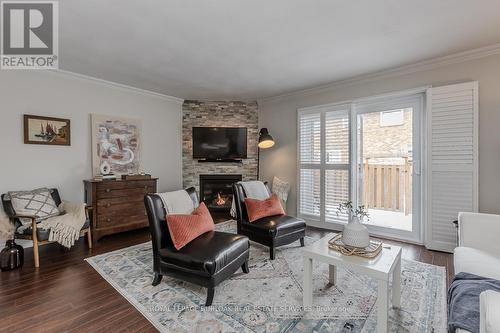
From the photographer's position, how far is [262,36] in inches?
103

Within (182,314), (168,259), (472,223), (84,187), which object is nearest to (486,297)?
(472,223)

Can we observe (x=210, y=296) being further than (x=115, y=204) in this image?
No

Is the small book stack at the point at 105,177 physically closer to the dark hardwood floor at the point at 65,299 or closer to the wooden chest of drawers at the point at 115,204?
the wooden chest of drawers at the point at 115,204

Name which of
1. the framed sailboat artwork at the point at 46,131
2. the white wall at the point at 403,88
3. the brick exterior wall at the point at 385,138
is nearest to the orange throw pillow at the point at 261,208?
the white wall at the point at 403,88

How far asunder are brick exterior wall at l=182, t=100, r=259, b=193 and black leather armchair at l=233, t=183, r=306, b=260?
1.91 m

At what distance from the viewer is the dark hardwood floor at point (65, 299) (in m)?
1.78

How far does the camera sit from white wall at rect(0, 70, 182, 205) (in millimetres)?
3205

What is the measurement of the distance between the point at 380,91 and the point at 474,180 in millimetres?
1712

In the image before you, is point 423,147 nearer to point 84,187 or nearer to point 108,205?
point 108,205

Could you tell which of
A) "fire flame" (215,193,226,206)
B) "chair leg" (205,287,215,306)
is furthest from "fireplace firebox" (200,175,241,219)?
"chair leg" (205,287,215,306)

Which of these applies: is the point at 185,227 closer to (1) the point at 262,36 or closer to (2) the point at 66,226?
(2) the point at 66,226

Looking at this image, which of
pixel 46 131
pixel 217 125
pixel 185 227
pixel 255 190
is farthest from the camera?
pixel 217 125

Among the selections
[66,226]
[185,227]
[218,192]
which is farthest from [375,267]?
[218,192]

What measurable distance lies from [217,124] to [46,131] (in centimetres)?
292
